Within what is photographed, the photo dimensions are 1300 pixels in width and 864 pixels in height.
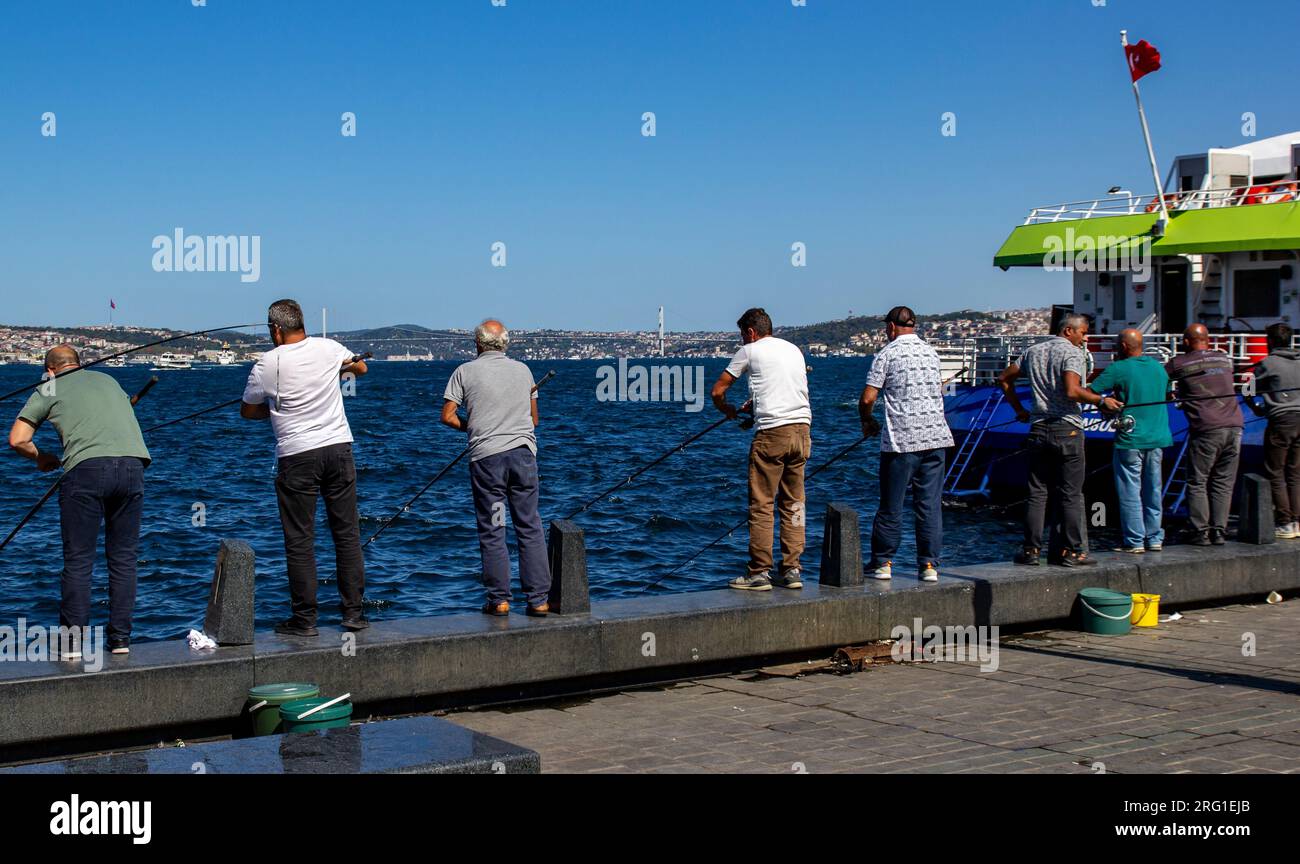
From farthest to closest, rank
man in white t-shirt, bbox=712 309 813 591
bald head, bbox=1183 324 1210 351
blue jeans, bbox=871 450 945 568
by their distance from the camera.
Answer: bald head, bbox=1183 324 1210 351, blue jeans, bbox=871 450 945 568, man in white t-shirt, bbox=712 309 813 591

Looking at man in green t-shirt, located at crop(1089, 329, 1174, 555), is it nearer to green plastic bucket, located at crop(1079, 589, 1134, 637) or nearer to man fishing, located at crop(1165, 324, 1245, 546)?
man fishing, located at crop(1165, 324, 1245, 546)

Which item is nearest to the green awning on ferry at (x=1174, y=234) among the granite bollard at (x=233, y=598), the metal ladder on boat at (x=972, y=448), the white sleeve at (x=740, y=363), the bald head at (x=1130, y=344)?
the metal ladder on boat at (x=972, y=448)

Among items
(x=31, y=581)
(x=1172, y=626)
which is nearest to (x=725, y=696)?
(x=1172, y=626)

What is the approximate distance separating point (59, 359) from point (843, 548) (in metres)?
4.83

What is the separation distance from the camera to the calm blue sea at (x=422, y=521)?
57.5 ft

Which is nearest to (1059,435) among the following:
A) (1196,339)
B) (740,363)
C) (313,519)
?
(1196,339)

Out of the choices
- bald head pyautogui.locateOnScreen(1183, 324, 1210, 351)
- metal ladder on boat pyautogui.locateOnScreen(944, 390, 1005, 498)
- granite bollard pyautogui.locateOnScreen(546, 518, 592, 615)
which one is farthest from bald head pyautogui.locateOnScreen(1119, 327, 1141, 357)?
metal ladder on boat pyautogui.locateOnScreen(944, 390, 1005, 498)

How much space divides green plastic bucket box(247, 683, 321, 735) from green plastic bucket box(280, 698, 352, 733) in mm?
67

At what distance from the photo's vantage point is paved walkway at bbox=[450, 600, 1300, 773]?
6473 millimetres

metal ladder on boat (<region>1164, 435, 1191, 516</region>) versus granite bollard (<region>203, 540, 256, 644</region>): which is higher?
granite bollard (<region>203, 540, 256, 644</region>)

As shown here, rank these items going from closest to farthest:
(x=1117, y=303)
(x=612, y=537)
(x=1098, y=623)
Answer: (x=1098, y=623)
(x=612, y=537)
(x=1117, y=303)
